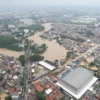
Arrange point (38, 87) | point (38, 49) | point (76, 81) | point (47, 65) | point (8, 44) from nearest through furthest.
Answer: point (76, 81) → point (38, 87) → point (47, 65) → point (38, 49) → point (8, 44)

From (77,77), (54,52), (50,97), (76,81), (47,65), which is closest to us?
(50,97)

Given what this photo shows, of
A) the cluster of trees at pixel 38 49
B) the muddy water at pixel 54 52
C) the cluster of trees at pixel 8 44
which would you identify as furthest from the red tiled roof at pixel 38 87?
the cluster of trees at pixel 8 44

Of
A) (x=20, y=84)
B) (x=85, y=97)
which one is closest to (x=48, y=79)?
(x=20, y=84)

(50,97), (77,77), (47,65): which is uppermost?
(77,77)

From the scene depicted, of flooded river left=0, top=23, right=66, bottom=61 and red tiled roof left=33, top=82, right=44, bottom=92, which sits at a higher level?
red tiled roof left=33, top=82, right=44, bottom=92

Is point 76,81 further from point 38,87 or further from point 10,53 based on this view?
point 10,53

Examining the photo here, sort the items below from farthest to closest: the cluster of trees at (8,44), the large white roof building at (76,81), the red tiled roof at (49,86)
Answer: the cluster of trees at (8,44) → the red tiled roof at (49,86) → the large white roof building at (76,81)

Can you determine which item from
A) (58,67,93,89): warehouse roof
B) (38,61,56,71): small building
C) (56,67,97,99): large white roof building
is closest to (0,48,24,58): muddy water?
(38,61,56,71): small building

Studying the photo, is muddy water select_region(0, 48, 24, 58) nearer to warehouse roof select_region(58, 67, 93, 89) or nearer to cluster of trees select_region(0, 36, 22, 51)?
cluster of trees select_region(0, 36, 22, 51)

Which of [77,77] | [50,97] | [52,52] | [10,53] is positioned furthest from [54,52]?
[50,97]

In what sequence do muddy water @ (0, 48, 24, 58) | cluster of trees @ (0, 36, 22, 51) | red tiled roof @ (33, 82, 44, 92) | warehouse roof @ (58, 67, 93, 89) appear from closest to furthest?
warehouse roof @ (58, 67, 93, 89)
red tiled roof @ (33, 82, 44, 92)
muddy water @ (0, 48, 24, 58)
cluster of trees @ (0, 36, 22, 51)

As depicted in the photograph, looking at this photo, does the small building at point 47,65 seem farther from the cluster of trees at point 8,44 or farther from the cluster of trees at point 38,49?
the cluster of trees at point 8,44

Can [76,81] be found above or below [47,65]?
above
